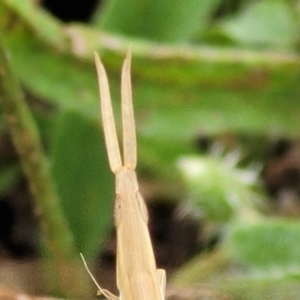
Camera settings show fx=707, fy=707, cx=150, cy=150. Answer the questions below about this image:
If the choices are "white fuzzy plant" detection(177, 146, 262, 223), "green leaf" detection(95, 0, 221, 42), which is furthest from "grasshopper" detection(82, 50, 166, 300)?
"green leaf" detection(95, 0, 221, 42)

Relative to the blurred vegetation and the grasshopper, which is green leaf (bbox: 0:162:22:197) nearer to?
the blurred vegetation

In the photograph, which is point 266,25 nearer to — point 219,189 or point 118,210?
point 219,189

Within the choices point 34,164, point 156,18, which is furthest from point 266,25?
point 34,164

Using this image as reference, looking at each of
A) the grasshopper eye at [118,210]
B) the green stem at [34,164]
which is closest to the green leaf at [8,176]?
the green stem at [34,164]

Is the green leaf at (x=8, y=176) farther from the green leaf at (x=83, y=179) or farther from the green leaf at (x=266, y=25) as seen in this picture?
the green leaf at (x=266, y=25)

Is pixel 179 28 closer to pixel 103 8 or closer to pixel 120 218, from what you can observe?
pixel 103 8

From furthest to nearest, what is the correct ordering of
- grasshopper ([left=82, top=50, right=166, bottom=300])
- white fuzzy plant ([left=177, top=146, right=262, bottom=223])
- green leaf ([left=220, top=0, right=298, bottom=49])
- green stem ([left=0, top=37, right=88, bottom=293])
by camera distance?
green leaf ([left=220, top=0, right=298, bottom=49])
white fuzzy plant ([left=177, top=146, right=262, bottom=223])
green stem ([left=0, top=37, right=88, bottom=293])
grasshopper ([left=82, top=50, right=166, bottom=300])

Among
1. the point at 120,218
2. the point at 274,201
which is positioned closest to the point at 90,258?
the point at 274,201
